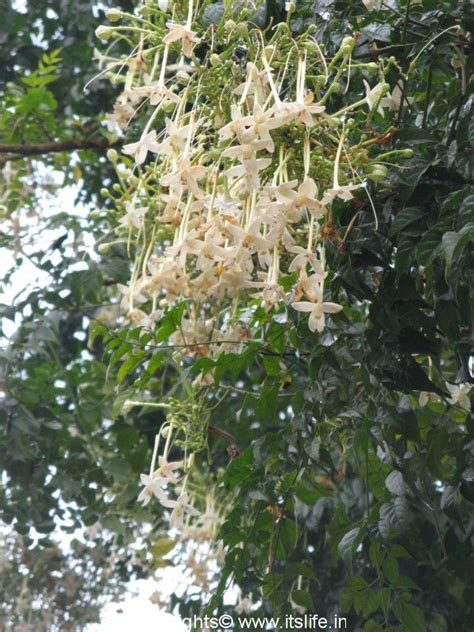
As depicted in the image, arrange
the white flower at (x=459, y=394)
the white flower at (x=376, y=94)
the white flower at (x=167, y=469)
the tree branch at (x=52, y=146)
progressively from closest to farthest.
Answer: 1. the white flower at (x=376, y=94)
2. the white flower at (x=167, y=469)
3. the white flower at (x=459, y=394)
4. the tree branch at (x=52, y=146)

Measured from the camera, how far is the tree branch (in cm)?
208

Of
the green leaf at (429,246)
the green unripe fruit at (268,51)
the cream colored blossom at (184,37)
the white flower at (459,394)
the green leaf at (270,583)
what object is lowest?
the green leaf at (270,583)

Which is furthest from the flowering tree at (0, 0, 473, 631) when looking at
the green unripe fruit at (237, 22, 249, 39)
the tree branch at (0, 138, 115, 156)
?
the tree branch at (0, 138, 115, 156)

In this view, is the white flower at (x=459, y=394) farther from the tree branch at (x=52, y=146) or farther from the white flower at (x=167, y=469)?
the tree branch at (x=52, y=146)

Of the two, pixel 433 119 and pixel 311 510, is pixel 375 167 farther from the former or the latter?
pixel 311 510

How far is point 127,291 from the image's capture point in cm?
141

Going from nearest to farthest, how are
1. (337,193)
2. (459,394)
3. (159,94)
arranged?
1. (337,193)
2. (159,94)
3. (459,394)

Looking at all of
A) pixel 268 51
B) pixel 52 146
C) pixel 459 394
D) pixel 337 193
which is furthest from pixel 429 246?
pixel 52 146

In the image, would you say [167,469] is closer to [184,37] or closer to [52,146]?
[184,37]

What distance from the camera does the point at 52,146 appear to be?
218 cm

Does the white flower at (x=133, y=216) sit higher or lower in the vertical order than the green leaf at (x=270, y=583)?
higher

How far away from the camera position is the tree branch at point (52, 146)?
2.08 m

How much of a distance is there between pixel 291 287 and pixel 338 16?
349mm

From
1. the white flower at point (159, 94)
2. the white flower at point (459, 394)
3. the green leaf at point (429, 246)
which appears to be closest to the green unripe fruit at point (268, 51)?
the white flower at point (159, 94)
